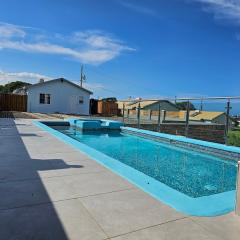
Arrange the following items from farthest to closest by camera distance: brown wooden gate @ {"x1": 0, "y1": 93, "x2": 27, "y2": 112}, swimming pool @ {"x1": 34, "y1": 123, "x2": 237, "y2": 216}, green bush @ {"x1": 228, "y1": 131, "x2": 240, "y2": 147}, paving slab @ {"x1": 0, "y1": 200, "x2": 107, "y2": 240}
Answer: brown wooden gate @ {"x1": 0, "y1": 93, "x2": 27, "y2": 112}
green bush @ {"x1": 228, "y1": 131, "x2": 240, "y2": 147}
swimming pool @ {"x1": 34, "y1": 123, "x2": 237, "y2": 216}
paving slab @ {"x1": 0, "y1": 200, "x2": 107, "y2": 240}

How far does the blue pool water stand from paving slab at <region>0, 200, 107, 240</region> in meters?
2.02

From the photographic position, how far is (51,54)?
26.5 m

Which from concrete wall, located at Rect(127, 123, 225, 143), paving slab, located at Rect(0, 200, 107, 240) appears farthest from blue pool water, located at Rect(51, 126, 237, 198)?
paving slab, located at Rect(0, 200, 107, 240)

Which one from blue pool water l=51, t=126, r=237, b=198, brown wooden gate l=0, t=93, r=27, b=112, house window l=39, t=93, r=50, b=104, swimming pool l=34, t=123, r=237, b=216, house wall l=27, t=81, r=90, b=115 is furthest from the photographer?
house window l=39, t=93, r=50, b=104

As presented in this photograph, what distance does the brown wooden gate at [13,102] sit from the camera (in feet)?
72.6

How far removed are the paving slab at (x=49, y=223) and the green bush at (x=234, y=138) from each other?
5.00m

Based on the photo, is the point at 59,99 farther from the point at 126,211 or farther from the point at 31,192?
the point at 126,211

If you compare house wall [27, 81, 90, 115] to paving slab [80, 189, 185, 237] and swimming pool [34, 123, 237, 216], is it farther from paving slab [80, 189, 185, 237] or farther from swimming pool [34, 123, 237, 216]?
paving slab [80, 189, 185, 237]

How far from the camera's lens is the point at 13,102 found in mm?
22328

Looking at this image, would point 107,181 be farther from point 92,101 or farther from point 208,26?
point 92,101

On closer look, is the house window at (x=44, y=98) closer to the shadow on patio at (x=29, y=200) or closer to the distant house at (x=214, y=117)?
the distant house at (x=214, y=117)

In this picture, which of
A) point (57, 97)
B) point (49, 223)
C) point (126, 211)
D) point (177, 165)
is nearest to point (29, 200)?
point (49, 223)

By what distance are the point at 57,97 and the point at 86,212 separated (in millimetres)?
22075

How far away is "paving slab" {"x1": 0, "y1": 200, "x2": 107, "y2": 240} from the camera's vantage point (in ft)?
6.86
